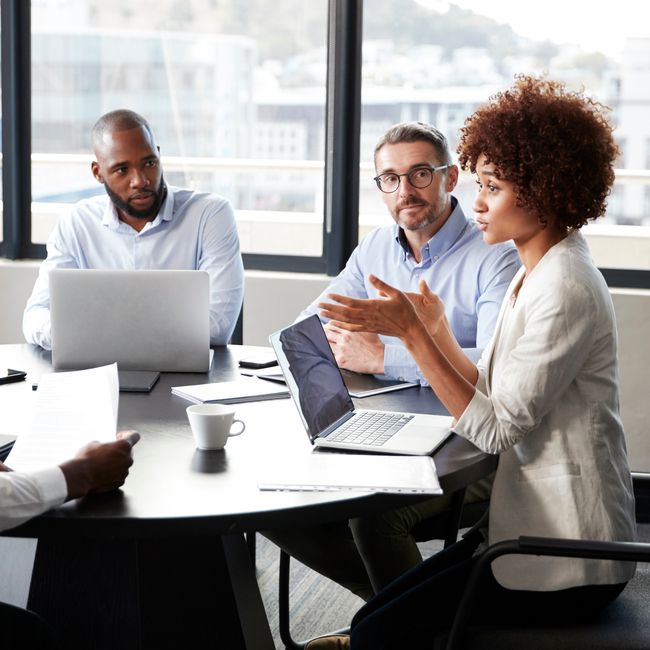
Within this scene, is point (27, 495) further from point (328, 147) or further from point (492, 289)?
point (328, 147)

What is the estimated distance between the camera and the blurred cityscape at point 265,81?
3.85 meters

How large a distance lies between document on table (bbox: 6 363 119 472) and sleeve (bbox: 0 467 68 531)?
0.08 m

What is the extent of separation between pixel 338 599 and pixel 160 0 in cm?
271

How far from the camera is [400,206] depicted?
8.67 feet

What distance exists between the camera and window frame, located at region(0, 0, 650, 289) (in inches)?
155

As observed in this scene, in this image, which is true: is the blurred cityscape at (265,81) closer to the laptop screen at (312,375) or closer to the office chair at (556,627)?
A: the laptop screen at (312,375)

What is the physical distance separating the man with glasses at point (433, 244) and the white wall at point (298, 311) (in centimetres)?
117

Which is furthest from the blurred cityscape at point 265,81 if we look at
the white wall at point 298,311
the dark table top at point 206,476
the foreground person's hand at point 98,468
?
the foreground person's hand at point 98,468

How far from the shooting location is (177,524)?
1353mm

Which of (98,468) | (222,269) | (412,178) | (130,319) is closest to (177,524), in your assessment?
(98,468)

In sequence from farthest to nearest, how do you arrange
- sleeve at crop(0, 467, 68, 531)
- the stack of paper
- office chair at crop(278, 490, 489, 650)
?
office chair at crop(278, 490, 489, 650)
the stack of paper
sleeve at crop(0, 467, 68, 531)

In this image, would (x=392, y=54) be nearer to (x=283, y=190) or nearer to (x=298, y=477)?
(x=283, y=190)

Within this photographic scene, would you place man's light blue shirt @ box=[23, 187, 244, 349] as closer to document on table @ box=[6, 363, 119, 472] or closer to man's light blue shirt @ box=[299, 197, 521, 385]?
man's light blue shirt @ box=[299, 197, 521, 385]

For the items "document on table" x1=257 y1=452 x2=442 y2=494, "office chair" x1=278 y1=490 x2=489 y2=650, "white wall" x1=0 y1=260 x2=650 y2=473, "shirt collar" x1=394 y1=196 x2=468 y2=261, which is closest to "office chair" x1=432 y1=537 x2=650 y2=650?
"document on table" x1=257 y1=452 x2=442 y2=494
